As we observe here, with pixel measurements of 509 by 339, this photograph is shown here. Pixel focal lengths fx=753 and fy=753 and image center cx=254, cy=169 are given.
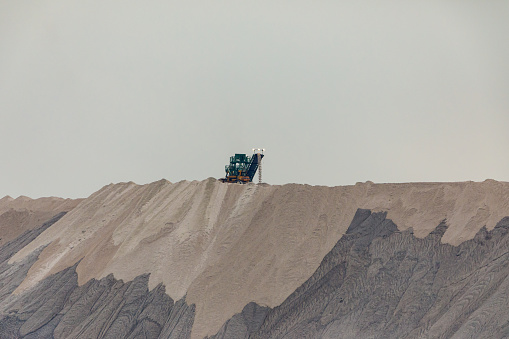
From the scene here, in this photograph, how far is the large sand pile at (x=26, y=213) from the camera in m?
58.5

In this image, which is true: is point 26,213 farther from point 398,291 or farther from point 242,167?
point 398,291

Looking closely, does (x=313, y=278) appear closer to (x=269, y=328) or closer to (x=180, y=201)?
(x=269, y=328)

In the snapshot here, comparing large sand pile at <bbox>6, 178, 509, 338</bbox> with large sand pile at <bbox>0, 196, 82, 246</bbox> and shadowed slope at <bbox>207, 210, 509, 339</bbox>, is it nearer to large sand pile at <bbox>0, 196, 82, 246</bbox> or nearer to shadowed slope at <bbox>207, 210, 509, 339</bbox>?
shadowed slope at <bbox>207, 210, 509, 339</bbox>

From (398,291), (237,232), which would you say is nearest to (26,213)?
(237,232)

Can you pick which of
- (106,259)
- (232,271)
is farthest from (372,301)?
(106,259)

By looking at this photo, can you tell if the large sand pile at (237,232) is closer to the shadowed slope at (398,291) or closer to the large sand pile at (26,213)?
the shadowed slope at (398,291)

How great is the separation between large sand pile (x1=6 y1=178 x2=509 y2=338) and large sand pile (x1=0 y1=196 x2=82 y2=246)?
1003 centimetres

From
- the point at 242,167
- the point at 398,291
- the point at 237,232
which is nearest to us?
the point at 398,291

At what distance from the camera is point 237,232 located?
40.2 m

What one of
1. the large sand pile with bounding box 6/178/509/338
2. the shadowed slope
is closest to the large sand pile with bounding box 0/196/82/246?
the large sand pile with bounding box 6/178/509/338

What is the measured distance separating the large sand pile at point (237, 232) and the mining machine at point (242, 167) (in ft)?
31.8

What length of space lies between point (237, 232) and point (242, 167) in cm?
1852

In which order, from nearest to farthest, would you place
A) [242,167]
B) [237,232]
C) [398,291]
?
[398,291]
[237,232]
[242,167]

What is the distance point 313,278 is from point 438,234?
6.02 m
